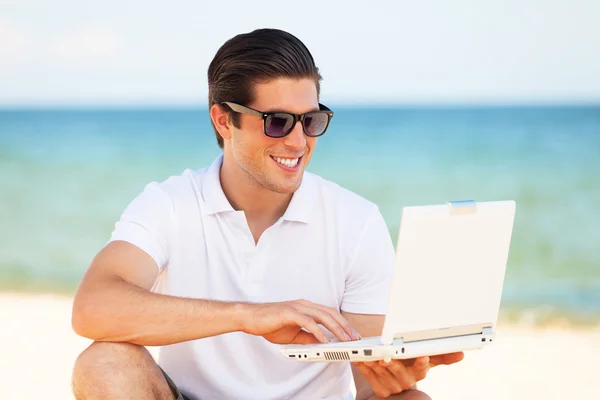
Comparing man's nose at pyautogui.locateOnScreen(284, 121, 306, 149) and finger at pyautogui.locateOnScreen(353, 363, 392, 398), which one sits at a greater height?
man's nose at pyautogui.locateOnScreen(284, 121, 306, 149)

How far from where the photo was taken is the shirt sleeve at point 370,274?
11.8 ft

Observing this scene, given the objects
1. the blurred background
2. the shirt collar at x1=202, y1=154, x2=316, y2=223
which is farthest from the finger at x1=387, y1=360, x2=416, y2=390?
the blurred background

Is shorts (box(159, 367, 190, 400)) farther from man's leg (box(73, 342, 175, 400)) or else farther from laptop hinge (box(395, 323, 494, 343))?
laptop hinge (box(395, 323, 494, 343))

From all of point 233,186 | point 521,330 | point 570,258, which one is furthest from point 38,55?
point 233,186

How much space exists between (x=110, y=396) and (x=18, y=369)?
375cm

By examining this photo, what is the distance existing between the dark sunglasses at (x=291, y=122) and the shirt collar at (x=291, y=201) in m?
0.22

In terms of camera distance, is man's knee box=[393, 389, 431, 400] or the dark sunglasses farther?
the dark sunglasses

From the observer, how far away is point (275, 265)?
368cm

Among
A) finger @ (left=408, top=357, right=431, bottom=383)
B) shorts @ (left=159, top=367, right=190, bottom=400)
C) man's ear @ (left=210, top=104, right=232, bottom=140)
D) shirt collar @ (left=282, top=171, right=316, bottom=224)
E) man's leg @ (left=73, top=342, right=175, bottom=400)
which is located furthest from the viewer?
man's ear @ (left=210, top=104, right=232, bottom=140)

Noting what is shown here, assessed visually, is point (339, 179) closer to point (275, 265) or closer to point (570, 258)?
point (570, 258)

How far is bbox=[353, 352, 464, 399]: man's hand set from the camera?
10.0 feet

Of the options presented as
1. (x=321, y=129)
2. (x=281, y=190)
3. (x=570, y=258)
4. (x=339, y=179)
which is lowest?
(x=281, y=190)

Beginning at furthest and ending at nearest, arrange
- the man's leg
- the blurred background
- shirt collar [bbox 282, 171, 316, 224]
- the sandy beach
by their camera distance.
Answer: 1. the blurred background
2. the sandy beach
3. shirt collar [bbox 282, 171, 316, 224]
4. the man's leg

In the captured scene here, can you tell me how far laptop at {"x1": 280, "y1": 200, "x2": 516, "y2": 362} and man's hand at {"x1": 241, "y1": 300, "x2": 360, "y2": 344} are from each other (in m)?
0.08
